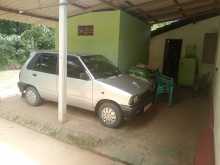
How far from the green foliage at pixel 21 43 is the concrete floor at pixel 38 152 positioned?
1076 centimetres

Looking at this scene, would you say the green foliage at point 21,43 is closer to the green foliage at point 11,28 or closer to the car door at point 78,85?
the green foliage at point 11,28

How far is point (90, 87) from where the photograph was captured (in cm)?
484

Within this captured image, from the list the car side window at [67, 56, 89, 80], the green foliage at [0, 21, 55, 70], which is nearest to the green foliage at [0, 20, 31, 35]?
the green foliage at [0, 21, 55, 70]

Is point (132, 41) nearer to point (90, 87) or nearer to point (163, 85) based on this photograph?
point (163, 85)

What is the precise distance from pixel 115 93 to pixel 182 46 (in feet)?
22.8

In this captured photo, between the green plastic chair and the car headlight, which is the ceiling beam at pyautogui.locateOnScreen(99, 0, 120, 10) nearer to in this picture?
the green plastic chair

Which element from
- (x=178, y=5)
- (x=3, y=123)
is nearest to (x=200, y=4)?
(x=178, y=5)

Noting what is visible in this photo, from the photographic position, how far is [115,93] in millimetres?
4551

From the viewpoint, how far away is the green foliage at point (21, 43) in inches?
560

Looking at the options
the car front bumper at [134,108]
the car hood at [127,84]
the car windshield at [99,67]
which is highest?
the car windshield at [99,67]

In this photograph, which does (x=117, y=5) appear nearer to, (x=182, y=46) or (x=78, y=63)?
(x=78, y=63)

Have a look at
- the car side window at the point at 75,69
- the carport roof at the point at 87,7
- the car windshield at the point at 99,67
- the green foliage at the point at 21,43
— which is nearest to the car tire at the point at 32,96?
the car side window at the point at 75,69

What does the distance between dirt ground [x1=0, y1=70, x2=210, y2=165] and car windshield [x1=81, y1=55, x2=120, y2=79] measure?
3.54ft

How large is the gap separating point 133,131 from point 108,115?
62 cm
